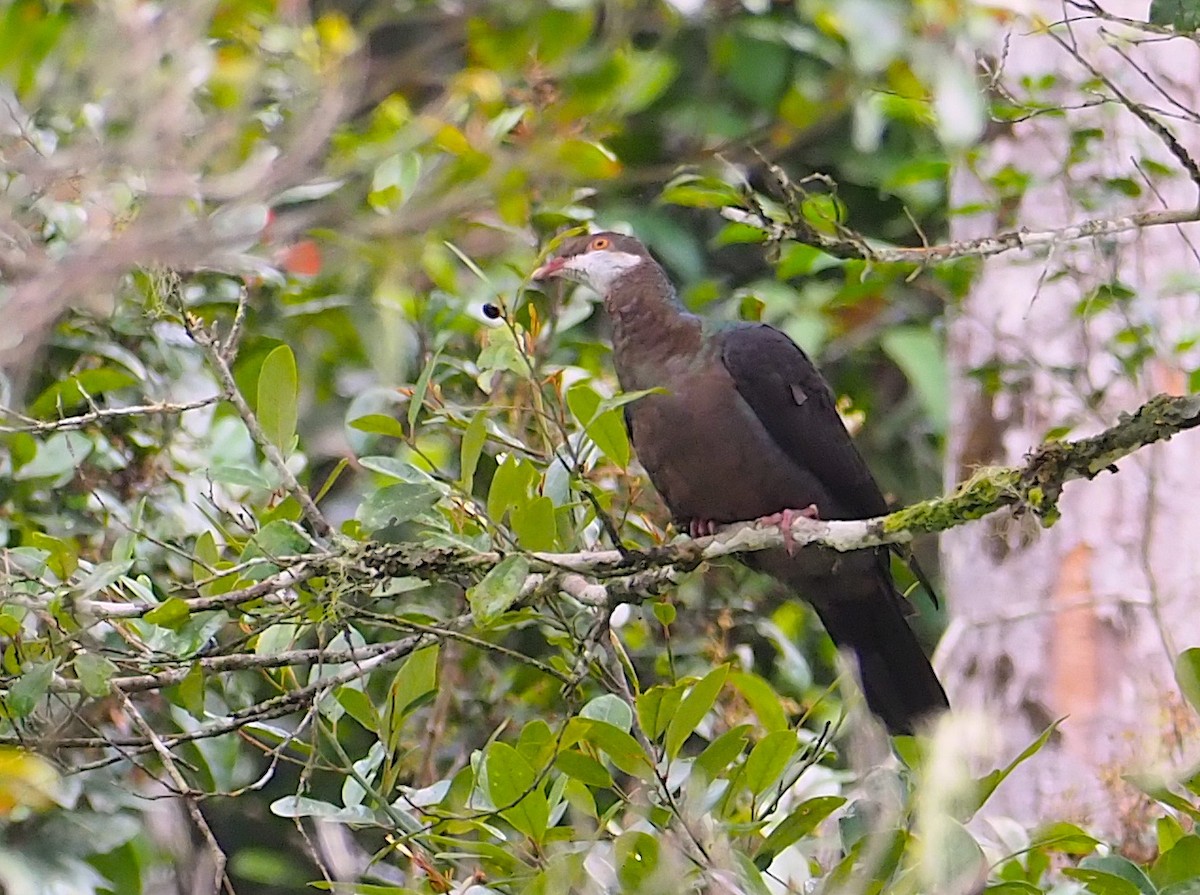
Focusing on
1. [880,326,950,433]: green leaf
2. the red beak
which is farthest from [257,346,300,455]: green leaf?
[880,326,950,433]: green leaf

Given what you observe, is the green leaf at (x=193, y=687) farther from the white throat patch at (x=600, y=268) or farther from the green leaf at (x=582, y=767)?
the white throat patch at (x=600, y=268)

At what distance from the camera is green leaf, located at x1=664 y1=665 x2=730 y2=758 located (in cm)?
210

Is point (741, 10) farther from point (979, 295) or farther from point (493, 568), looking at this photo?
point (493, 568)

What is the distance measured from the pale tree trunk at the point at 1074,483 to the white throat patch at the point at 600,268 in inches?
36.4

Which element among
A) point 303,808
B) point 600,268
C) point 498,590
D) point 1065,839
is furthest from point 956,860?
point 600,268

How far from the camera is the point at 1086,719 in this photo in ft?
12.8

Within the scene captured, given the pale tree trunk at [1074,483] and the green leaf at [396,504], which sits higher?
the green leaf at [396,504]

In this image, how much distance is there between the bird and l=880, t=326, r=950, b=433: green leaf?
877 mm

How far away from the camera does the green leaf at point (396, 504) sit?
2.22 metres

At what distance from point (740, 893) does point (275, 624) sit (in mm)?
883

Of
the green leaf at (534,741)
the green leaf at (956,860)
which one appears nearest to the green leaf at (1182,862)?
the green leaf at (956,860)

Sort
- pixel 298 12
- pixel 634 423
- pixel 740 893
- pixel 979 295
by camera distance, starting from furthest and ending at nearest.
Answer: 1. pixel 298 12
2. pixel 979 295
3. pixel 634 423
4. pixel 740 893

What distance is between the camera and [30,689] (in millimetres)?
2156

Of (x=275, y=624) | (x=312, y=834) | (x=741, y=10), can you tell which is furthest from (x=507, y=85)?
(x=275, y=624)
